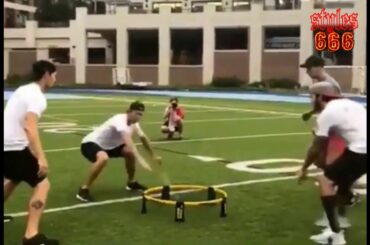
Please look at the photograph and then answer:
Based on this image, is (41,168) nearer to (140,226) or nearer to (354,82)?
(140,226)

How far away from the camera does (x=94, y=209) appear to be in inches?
323

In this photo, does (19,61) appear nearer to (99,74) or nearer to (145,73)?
(99,74)

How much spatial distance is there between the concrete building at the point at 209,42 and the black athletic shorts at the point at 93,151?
34.9m

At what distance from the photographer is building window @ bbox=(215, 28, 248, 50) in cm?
5056

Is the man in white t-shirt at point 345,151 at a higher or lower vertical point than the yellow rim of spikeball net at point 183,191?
higher

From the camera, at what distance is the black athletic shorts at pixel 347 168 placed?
6.52 m

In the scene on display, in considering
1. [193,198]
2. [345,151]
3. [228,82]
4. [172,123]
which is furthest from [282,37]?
[345,151]

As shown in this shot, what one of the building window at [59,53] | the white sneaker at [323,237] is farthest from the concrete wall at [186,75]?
the white sneaker at [323,237]

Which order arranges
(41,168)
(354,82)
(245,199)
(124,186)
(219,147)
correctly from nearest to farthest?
1. (41,168)
2. (245,199)
3. (124,186)
4. (219,147)
5. (354,82)

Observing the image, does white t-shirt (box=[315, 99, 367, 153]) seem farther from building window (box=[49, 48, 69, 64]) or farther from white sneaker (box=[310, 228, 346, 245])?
building window (box=[49, 48, 69, 64])

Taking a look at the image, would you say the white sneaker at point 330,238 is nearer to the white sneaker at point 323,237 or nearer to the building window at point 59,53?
the white sneaker at point 323,237

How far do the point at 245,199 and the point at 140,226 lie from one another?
1.89m

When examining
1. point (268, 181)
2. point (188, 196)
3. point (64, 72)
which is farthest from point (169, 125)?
point (64, 72)

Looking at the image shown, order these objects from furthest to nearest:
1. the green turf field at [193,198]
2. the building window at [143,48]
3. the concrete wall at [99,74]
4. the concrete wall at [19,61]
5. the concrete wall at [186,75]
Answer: the concrete wall at [19,61] → the building window at [143,48] → the concrete wall at [99,74] → the concrete wall at [186,75] → the green turf field at [193,198]
